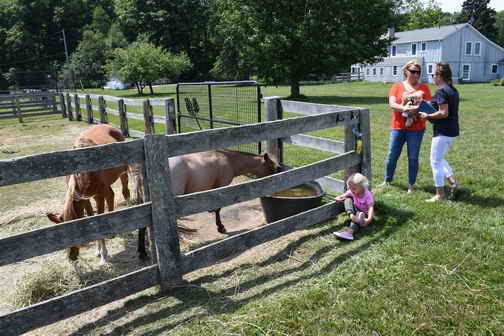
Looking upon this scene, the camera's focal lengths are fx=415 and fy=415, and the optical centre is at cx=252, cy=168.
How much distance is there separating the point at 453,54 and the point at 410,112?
4967 centimetres

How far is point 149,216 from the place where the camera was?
3.47 m

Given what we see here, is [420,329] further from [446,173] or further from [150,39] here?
[150,39]

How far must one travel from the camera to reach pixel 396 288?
11.4 ft

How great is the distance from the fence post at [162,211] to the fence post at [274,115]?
2.85 meters

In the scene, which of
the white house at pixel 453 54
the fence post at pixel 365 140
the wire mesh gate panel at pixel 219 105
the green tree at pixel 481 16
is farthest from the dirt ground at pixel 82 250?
the green tree at pixel 481 16

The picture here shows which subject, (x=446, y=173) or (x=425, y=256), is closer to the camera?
(x=425, y=256)

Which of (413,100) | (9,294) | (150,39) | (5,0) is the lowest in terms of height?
(9,294)

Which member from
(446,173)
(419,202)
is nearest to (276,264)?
(419,202)

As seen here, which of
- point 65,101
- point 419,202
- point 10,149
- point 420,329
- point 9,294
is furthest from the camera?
point 65,101

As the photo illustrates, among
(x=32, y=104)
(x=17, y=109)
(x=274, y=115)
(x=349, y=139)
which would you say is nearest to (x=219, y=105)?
(x=274, y=115)

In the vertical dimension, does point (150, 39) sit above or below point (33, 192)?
above

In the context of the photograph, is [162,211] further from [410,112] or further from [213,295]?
[410,112]

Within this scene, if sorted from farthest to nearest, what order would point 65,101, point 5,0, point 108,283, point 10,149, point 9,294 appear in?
point 5,0 < point 65,101 < point 10,149 < point 9,294 < point 108,283

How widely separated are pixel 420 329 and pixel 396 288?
52cm
